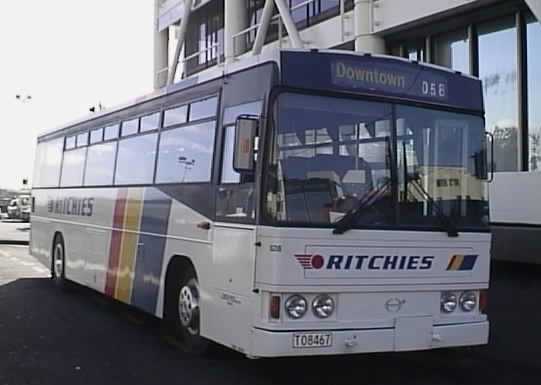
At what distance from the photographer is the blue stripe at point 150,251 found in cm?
932

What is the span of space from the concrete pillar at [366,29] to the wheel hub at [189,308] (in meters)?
11.8

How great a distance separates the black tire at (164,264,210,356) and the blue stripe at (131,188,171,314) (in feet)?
0.94

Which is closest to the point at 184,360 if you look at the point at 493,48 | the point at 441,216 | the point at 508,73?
the point at 441,216

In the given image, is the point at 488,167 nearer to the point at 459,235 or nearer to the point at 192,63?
the point at 459,235

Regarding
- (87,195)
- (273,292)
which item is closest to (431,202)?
(273,292)

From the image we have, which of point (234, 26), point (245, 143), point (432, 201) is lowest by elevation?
point (432, 201)

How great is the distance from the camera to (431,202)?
7320 mm

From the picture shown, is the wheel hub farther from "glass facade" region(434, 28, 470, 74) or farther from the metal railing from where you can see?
the metal railing

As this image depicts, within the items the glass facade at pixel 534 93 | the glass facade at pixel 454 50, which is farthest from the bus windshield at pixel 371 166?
the glass facade at pixel 454 50

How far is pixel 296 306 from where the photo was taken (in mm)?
6727

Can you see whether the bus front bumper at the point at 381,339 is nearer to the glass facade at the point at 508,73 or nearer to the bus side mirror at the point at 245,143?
the bus side mirror at the point at 245,143

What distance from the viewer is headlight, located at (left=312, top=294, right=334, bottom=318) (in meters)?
6.78

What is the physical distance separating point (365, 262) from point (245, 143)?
1.51 metres

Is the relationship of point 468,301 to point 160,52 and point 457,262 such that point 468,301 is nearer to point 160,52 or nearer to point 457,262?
point 457,262
